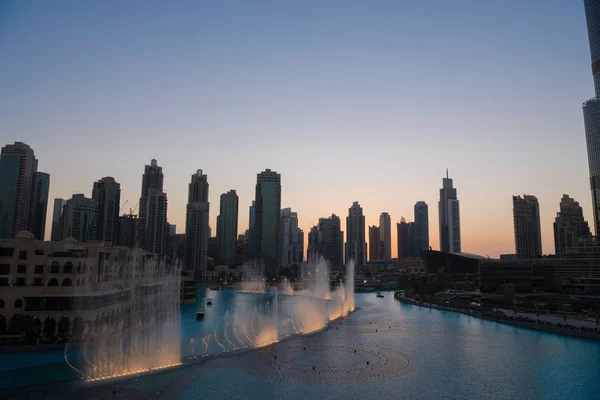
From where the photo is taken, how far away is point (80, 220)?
189 metres

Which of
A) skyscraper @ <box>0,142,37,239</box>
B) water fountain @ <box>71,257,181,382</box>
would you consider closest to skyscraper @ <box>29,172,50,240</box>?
skyscraper @ <box>0,142,37,239</box>

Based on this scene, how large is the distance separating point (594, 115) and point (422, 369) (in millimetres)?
142309

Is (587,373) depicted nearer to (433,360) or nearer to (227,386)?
(433,360)

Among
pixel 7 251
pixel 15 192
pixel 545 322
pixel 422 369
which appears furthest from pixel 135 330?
pixel 15 192

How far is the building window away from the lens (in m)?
51.2

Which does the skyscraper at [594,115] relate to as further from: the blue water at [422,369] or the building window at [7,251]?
the building window at [7,251]

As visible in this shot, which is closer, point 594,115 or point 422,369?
point 422,369

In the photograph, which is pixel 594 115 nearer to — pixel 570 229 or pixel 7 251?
pixel 570 229

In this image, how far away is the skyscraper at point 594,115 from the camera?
13875 cm

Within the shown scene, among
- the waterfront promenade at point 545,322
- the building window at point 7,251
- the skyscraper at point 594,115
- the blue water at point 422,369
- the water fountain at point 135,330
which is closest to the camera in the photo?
the blue water at point 422,369

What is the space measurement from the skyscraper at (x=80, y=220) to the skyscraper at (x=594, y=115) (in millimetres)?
185582

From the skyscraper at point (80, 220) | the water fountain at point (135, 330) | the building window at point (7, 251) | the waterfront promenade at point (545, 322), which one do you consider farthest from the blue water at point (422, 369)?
the skyscraper at point (80, 220)

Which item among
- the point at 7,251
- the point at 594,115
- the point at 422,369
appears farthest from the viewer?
the point at 594,115

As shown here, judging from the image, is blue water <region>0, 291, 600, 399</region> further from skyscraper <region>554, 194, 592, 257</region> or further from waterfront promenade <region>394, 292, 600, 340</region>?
skyscraper <region>554, 194, 592, 257</region>
